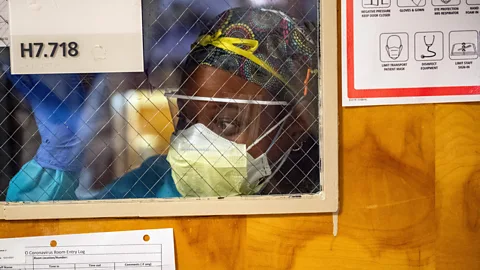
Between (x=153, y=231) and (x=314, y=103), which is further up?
Result: (x=314, y=103)

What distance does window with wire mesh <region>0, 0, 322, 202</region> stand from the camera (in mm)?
605

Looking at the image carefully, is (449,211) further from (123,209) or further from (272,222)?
(123,209)

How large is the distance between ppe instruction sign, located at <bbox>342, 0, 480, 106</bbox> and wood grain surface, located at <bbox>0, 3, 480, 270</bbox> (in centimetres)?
3

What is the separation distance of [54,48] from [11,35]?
0.18 ft

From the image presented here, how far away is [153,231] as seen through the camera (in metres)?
0.61

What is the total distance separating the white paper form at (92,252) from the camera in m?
0.62

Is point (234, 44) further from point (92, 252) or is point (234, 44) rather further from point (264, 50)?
point (92, 252)

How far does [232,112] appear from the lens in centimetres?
61

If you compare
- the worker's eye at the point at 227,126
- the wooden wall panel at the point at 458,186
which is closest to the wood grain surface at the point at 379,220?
the wooden wall panel at the point at 458,186

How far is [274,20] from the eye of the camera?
60 centimetres

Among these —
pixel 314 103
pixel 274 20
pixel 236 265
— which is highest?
pixel 274 20

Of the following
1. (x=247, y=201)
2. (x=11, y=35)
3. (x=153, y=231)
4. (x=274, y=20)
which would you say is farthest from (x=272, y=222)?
(x=11, y=35)

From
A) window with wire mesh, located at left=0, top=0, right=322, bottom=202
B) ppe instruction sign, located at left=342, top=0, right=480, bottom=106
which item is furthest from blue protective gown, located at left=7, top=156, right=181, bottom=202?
ppe instruction sign, located at left=342, top=0, right=480, bottom=106

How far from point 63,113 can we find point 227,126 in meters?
0.21
